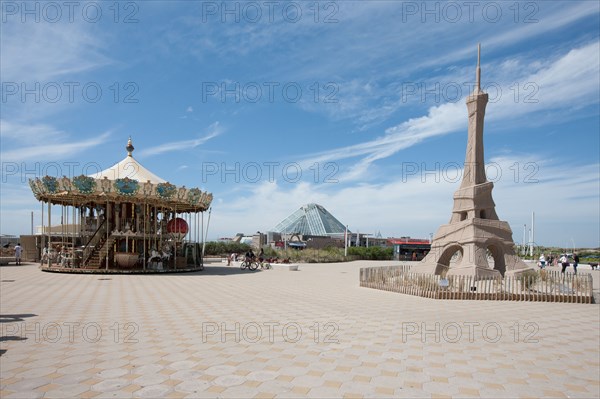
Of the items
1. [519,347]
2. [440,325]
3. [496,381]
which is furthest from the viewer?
[440,325]

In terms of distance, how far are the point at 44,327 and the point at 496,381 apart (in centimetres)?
825

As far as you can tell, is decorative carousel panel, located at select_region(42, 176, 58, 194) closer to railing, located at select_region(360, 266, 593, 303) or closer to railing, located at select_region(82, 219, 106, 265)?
railing, located at select_region(82, 219, 106, 265)

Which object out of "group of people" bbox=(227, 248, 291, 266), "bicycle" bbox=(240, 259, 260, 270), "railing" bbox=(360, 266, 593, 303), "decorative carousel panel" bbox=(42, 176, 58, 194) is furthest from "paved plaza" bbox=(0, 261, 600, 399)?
"group of people" bbox=(227, 248, 291, 266)

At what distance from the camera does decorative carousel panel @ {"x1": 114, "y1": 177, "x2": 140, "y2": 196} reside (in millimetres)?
22141

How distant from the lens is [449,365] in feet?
20.5

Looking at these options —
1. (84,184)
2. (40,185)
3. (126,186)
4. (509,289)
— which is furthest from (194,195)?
(509,289)

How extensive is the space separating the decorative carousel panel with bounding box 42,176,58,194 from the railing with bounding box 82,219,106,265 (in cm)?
371

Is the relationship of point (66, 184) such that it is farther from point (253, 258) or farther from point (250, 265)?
point (253, 258)

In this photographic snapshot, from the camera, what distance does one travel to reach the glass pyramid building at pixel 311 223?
Result: 86.6 m

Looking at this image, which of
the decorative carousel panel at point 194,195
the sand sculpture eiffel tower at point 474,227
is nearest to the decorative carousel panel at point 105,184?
the decorative carousel panel at point 194,195

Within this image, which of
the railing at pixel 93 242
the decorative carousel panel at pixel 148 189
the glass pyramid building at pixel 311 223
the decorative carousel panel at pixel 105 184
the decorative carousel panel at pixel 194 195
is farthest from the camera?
the glass pyramid building at pixel 311 223

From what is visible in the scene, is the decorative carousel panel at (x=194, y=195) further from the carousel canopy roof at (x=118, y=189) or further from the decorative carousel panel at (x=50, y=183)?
the decorative carousel panel at (x=50, y=183)

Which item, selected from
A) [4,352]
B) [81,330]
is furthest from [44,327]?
[4,352]

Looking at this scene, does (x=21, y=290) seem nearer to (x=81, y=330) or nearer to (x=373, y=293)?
(x=81, y=330)
